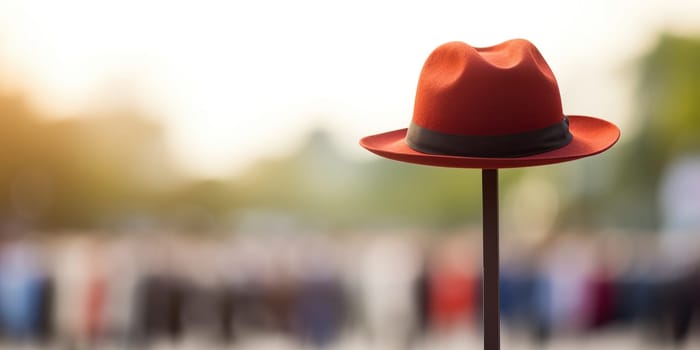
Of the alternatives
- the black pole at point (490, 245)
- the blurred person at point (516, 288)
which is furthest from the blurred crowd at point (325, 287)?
the black pole at point (490, 245)

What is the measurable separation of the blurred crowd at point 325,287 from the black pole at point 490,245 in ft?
4.93

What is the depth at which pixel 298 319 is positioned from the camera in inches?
119

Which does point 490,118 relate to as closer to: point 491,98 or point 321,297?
point 491,98

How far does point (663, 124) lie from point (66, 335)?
Result: 2.23 meters

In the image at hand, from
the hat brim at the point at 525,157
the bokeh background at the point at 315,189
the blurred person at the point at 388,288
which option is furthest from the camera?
the blurred person at the point at 388,288

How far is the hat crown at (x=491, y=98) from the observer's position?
144 centimetres

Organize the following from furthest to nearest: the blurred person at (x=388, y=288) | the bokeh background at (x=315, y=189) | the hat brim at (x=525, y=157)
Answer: the blurred person at (x=388, y=288)
the bokeh background at (x=315, y=189)
the hat brim at (x=525, y=157)

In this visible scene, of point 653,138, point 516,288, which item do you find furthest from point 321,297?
point 653,138

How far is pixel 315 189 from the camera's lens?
2.97m

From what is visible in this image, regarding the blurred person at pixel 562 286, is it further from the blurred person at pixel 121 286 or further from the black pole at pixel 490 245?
the black pole at pixel 490 245

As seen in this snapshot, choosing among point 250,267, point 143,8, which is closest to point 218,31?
point 143,8

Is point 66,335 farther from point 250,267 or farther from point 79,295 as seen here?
point 250,267

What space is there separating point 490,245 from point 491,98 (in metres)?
0.25

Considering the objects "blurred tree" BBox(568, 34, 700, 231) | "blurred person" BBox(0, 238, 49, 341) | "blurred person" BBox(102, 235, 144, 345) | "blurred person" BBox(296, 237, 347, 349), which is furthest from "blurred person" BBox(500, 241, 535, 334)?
"blurred person" BBox(0, 238, 49, 341)
